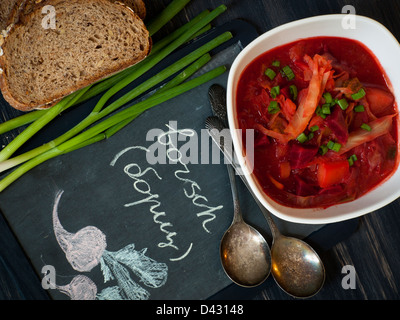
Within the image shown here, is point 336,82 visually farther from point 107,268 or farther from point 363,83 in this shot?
point 107,268

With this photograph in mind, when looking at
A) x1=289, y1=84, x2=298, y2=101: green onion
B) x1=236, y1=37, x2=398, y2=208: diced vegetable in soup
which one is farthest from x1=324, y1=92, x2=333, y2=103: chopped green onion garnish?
x1=289, y1=84, x2=298, y2=101: green onion

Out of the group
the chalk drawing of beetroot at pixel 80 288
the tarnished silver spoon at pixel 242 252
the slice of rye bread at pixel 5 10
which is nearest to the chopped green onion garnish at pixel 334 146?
the tarnished silver spoon at pixel 242 252

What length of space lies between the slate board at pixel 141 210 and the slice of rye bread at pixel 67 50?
0.16 meters

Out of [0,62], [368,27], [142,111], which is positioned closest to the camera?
[368,27]

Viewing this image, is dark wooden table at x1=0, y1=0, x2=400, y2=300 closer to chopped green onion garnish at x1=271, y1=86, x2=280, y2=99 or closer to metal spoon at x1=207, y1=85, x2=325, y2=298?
metal spoon at x1=207, y1=85, x2=325, y2=298

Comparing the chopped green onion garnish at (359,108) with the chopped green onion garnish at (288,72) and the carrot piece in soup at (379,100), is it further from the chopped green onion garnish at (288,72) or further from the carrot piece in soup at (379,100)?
the chopped green onion garnish at (288,72)

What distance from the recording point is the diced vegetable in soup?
169 cm

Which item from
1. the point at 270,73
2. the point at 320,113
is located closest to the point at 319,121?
the point at 320,113

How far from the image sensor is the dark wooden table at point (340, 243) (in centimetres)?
197

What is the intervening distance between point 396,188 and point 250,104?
2.38 ft

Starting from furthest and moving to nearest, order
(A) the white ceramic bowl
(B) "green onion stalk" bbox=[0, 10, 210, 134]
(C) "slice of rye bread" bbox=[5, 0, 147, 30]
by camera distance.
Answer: (B) "green onion stalk" bbox=[0, 10, 210, 134], (C) "slice of rye bread" bbox=[5, 0, 147, 30], (A) the white ceramic bowl

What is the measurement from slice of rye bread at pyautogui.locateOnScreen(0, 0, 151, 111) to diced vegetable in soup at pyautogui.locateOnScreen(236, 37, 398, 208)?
1.96 ft
